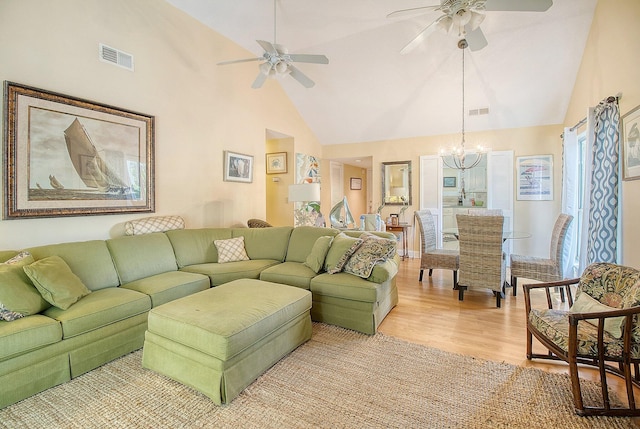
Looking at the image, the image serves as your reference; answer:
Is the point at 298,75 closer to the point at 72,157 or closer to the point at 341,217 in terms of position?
the point at 341,217

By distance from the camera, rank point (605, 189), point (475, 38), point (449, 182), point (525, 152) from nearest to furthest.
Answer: point (475, 38)
point (605, 189)
point (525, 152)
point (449, 182)

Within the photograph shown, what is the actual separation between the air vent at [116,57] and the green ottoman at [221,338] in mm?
A: 2689

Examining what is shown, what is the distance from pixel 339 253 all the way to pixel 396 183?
3806 mm

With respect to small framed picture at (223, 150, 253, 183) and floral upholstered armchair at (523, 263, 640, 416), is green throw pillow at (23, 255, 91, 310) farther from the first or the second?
floral upholstered armchair at (523, 263, 640, 416)

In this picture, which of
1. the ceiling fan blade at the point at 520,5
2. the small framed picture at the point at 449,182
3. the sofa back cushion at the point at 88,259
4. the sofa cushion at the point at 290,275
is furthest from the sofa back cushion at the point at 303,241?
the small framed picture at the point at 449,182

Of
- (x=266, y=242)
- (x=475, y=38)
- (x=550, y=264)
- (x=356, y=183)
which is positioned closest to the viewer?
(x=475, y=38)

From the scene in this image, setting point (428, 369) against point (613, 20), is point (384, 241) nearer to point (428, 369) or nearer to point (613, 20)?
point (428, 369)

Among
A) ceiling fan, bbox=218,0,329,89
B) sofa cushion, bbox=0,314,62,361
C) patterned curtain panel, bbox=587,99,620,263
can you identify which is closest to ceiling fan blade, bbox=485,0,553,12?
patterned curtain panel, bbox=587,99,620,263

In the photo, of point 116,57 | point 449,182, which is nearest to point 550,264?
point 449,182

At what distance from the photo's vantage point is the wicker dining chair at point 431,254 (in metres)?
4.06

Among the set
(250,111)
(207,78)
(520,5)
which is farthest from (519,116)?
(207,78)

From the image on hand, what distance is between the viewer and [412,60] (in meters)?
4.53

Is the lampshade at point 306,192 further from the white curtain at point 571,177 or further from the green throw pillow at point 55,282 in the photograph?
the white curtain at point 571,177

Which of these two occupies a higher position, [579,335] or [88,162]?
[88,162]
